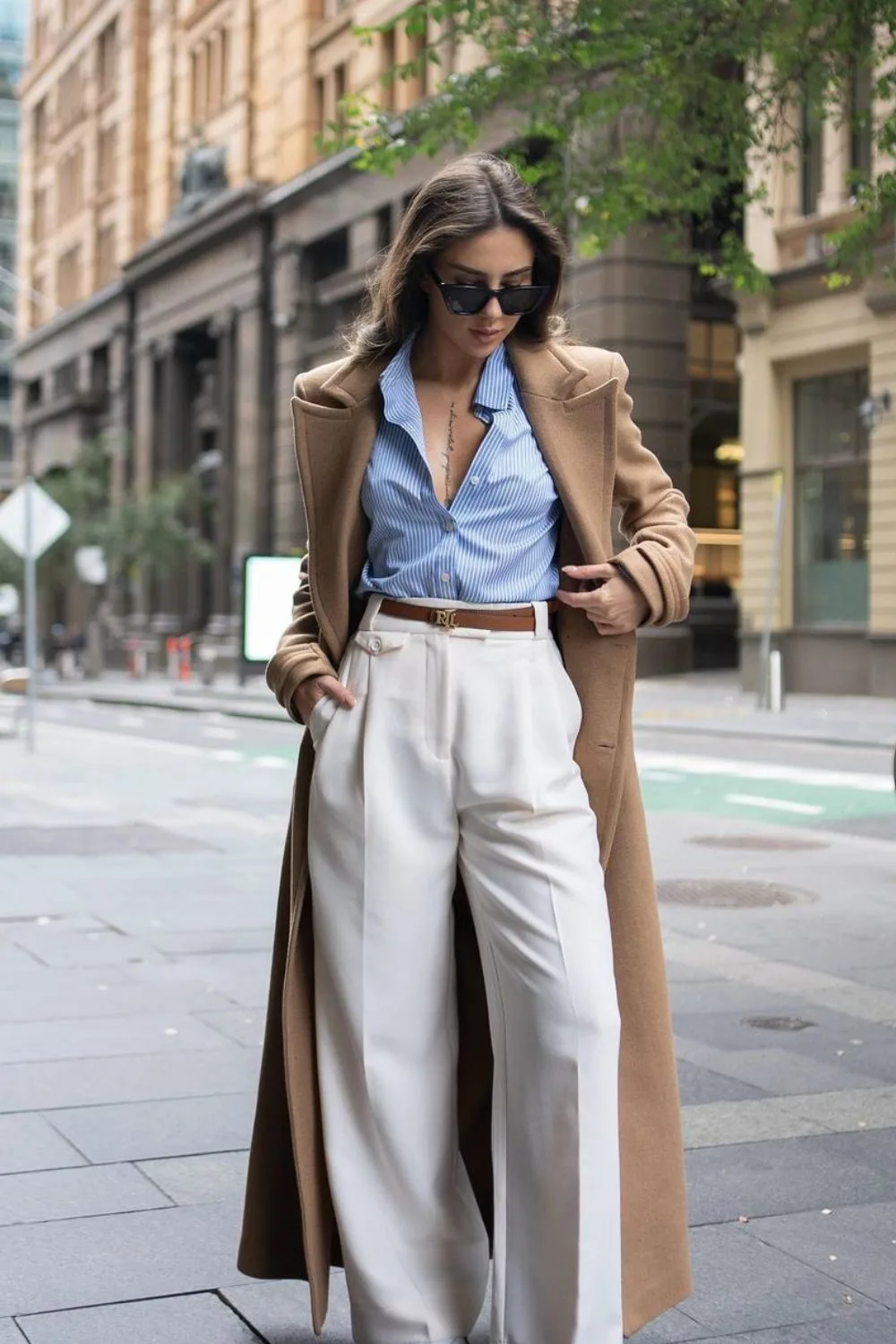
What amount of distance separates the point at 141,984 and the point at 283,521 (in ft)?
134

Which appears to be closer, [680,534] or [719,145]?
[680,534]

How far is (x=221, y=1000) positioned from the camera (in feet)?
21.6

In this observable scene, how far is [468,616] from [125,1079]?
9.04ft

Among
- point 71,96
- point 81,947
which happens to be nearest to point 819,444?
point 81,947

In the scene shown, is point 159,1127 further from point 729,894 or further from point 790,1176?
point 729,894

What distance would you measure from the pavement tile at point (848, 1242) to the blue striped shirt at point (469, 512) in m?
1.52

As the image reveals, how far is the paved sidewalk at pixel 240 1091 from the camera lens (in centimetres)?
354

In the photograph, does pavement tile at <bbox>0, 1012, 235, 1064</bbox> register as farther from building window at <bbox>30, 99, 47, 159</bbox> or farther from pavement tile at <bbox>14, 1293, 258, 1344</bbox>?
building window at <bbox>30, 99, 47, 159</bbox>

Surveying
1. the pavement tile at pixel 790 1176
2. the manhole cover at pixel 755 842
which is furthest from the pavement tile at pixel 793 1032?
the manhole cover at pixel 755 842

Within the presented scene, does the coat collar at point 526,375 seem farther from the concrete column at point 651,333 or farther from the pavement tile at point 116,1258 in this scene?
the concrete column at point 651,333

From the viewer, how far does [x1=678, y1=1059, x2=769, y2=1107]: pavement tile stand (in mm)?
5176

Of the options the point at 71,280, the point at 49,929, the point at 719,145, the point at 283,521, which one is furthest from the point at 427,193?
the point at 71,280

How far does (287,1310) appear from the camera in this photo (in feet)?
11.5

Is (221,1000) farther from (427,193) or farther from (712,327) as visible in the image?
(712,327)
